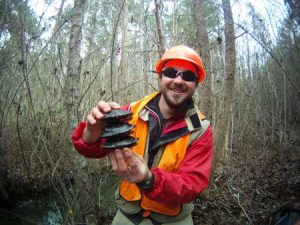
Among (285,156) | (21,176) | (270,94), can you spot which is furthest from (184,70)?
(270,94)

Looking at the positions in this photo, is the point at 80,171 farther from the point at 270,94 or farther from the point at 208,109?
the point at 270,94

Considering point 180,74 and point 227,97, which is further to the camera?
point 227,97

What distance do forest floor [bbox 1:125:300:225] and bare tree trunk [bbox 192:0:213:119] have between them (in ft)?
4.64

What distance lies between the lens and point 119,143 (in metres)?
1.48

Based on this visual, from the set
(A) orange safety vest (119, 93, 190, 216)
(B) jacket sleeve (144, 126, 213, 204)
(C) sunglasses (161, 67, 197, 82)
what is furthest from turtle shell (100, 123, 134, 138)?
(C) sunglasses (161, 67, 197, 82)

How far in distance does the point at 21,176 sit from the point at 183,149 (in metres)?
4.93

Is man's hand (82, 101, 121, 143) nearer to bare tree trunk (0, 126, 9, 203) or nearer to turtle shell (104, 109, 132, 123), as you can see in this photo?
turtle shell (104, 109, 132, 123)

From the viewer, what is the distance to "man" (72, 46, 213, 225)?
1.74 metres

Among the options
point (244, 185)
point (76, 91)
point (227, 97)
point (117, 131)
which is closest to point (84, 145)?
point (117, 131)

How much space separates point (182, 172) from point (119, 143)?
569 millimetres

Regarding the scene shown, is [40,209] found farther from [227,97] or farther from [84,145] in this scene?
[84,145]

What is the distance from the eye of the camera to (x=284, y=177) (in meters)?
6.26

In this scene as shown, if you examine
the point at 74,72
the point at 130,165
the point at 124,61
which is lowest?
the point at 130,165

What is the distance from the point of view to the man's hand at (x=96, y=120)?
1.62 meters
